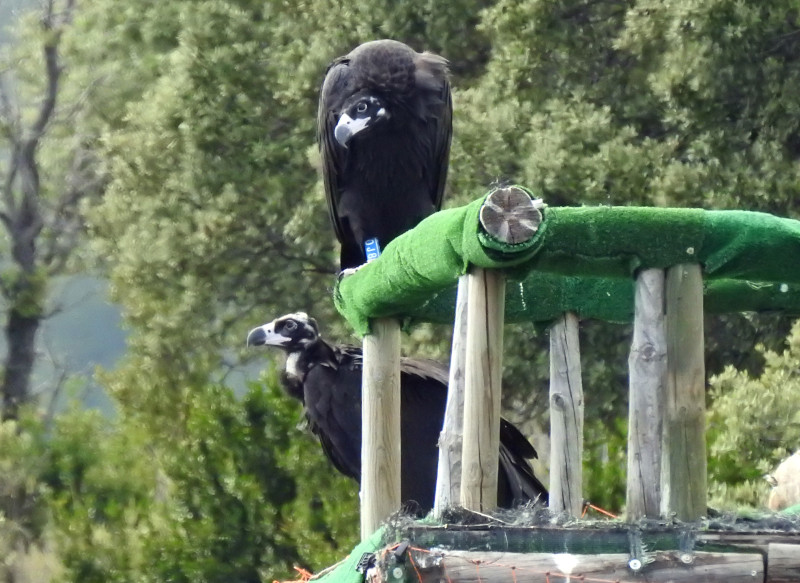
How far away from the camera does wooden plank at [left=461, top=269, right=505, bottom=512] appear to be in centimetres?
396

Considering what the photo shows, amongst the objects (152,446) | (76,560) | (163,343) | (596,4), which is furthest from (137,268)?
(596,4)

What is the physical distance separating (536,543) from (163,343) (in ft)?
45.3

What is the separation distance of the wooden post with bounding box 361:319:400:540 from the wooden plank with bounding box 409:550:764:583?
1.81 metres

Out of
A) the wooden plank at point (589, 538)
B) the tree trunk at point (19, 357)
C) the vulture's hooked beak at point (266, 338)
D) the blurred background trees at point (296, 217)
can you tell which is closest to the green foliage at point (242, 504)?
the blurred background trees at point (296, 217)

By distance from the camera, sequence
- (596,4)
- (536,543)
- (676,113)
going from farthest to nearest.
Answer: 1. (596,4)
2. (676,113)
3. (536,543)

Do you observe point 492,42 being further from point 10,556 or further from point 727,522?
point 727,522

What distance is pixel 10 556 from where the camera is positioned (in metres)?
18.3

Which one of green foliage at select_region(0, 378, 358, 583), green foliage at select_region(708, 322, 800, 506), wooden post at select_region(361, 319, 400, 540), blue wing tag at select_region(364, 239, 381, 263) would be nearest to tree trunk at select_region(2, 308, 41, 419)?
green foliage at select_region(0, 378, 358, 583)

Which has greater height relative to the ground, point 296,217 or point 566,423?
point 296,217

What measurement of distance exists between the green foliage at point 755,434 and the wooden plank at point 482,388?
5395 mm

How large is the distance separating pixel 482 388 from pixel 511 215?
54cm

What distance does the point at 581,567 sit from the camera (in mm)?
3463

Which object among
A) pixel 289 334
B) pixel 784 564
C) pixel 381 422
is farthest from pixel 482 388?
pixel 289 334

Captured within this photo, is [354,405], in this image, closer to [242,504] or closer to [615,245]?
[615,245]
